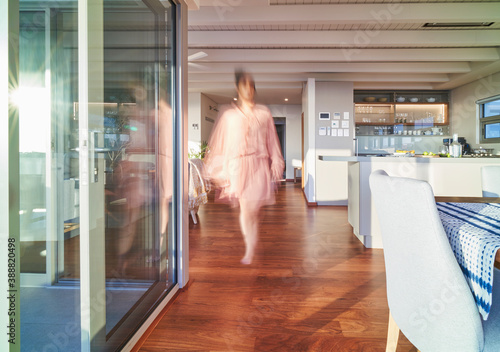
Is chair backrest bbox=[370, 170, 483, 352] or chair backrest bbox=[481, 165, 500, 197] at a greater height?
chair backrest bbox=[481, 165, 500, 197]

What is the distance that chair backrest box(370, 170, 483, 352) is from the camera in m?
0.90

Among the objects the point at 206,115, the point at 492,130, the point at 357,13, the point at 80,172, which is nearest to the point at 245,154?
the point at 80,172

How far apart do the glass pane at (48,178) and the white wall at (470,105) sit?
7660 millimetres

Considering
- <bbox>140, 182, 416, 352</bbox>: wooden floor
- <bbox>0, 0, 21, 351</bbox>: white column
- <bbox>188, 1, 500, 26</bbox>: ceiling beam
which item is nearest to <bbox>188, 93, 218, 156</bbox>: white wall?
<bbox>188, 1, 500, 26</bbox>: ceiling beam

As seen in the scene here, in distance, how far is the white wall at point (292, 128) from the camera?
11.2m

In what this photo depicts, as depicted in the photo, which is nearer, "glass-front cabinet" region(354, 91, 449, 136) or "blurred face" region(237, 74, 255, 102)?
"blurred face" region(237, 74, 255, 102)

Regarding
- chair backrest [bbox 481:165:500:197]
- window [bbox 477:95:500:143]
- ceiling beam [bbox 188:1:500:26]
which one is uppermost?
ceiling beam [bbox 188:1:500:26]

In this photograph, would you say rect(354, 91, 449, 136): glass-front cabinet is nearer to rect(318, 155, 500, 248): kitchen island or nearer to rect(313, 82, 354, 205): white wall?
rect(313, 82, 354, 205): white wall

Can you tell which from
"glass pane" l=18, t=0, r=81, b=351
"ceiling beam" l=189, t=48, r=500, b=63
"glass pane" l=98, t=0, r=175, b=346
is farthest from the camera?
"ceiling beam" l=189, t=48, r=500, b=63

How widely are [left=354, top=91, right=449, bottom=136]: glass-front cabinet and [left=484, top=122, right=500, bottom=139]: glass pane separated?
1.26 m

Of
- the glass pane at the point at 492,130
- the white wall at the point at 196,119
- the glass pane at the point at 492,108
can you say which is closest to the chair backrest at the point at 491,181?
the glass pane at the point at 492,130

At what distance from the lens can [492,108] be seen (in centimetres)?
645

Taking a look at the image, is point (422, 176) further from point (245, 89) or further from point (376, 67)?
point (376, 67)

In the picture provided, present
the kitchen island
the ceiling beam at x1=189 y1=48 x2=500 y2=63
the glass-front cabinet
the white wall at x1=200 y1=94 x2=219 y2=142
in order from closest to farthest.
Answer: the kitchen island
the ceiling beam at x1=189 y1=48 x2=500 y2=63
the glass-front cabinet
the white wall at x1=200 y1=94 x2=219 y2=142
